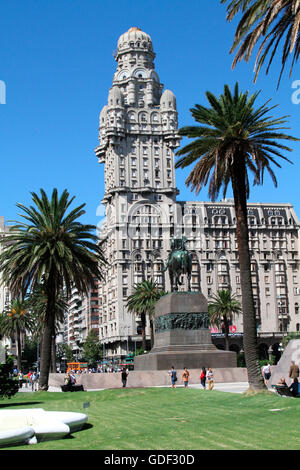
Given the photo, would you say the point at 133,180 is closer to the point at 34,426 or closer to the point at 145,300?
the point at 145,300

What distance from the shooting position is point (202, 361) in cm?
3922

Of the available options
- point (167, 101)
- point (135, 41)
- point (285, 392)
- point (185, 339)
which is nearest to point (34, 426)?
point (285, 392)

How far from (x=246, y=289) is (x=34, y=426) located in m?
15.5

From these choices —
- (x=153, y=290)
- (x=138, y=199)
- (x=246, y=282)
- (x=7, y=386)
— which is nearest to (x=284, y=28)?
(x=246, y=282)

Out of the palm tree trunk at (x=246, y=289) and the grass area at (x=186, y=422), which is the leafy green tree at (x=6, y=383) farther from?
the palm tree trunk at (x=246, y=289)

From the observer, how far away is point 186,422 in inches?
685

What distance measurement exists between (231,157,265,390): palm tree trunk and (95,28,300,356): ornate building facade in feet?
305

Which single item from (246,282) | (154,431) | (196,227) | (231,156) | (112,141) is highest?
(112,141)

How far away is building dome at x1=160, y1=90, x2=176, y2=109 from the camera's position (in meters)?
133

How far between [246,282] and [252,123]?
8.44 m

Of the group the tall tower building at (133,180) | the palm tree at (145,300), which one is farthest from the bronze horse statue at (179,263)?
the tall tower building at (133,180)
